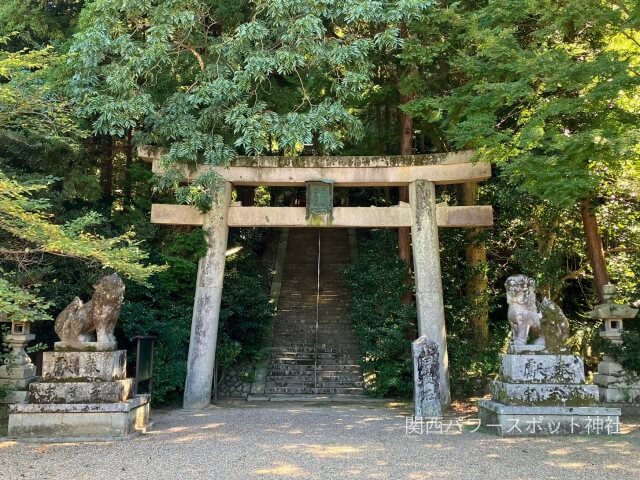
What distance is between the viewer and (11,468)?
16.8 feet

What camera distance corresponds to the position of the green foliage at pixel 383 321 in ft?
34.3

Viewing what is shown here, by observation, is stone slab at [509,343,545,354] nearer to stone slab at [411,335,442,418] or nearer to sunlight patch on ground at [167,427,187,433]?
stone slab at [411,335,442,418]

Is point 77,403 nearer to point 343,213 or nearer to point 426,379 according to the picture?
point 426,379

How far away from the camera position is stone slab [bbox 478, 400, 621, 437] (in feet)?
21.3

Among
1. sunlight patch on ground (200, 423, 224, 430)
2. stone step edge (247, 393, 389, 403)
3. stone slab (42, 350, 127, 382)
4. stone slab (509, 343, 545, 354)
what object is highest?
stone slab (509, 343, 545, 354)

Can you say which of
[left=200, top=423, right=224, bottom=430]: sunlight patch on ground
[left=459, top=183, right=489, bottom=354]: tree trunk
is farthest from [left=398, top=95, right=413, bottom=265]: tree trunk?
[left=200, top=423, right=224, bottom=430]: sunlight patch on ground

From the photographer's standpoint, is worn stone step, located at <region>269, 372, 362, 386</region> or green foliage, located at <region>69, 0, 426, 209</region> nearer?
green foliage, located at <region>69, 0, 426, 209</region>

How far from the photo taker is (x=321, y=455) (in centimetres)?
566

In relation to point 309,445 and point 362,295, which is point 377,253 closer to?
point 362,295

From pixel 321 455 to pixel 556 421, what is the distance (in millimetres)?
2986

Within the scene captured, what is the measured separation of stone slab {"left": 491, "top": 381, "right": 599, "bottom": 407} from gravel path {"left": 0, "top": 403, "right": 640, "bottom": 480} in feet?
1.56

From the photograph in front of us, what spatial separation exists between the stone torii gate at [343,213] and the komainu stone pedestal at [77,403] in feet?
9.18

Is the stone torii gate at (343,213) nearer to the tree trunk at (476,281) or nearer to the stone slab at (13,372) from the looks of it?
the tree trunk at (476,281)

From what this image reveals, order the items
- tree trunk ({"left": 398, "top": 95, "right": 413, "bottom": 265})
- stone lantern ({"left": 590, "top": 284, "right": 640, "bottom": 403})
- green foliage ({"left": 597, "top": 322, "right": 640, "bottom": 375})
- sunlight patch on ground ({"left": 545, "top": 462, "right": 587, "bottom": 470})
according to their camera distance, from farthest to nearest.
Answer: tree trunk ({"left": 398, "top": 95, "right": 413, "bottom": 265})
stone lantern ({"left": 590, "top": 284, "right": 640, "bottom": 403})
green foliage ({"left": 597, "top": 322, "right": 640, "bottom": 375})
sunlight patch on ground ({"left": 545, "top": 462, "right": 587, "bottom": 470})
